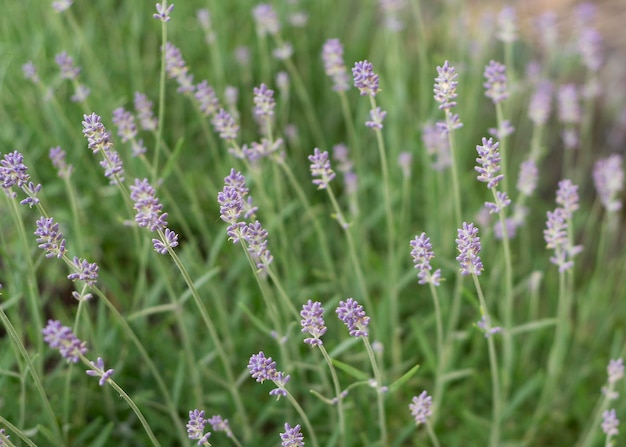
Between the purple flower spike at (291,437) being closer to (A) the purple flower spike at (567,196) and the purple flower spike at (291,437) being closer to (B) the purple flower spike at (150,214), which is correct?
(B) the purple flower spike at (150,214)

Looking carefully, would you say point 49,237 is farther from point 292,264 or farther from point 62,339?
point 292,264

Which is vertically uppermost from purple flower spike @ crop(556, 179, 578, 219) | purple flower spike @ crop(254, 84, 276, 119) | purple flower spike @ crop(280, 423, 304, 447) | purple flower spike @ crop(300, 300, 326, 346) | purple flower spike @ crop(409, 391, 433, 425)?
purple flower spike @ crop(254, 84, 276, 119)

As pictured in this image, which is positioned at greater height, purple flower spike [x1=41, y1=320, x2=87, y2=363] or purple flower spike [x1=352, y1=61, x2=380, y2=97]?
purple flower spike [x1=352, y1=61, x2=380, y2=97]

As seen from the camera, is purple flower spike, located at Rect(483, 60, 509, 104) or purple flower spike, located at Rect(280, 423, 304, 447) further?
purple flower spike, located at Rect(483, 60, 509, 104)

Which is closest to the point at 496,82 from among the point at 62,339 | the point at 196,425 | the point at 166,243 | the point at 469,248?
the point at 469,248

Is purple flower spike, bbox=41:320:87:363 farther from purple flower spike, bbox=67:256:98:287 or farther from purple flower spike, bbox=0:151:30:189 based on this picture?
purple flower spike, bbox=0:151:30:189

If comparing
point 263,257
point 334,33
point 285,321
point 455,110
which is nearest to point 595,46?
point 455,110

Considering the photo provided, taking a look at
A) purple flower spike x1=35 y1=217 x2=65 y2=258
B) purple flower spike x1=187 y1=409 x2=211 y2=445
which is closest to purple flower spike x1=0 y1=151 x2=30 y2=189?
purple flower spike x1=35 y1=217 x2=65 y2=258
